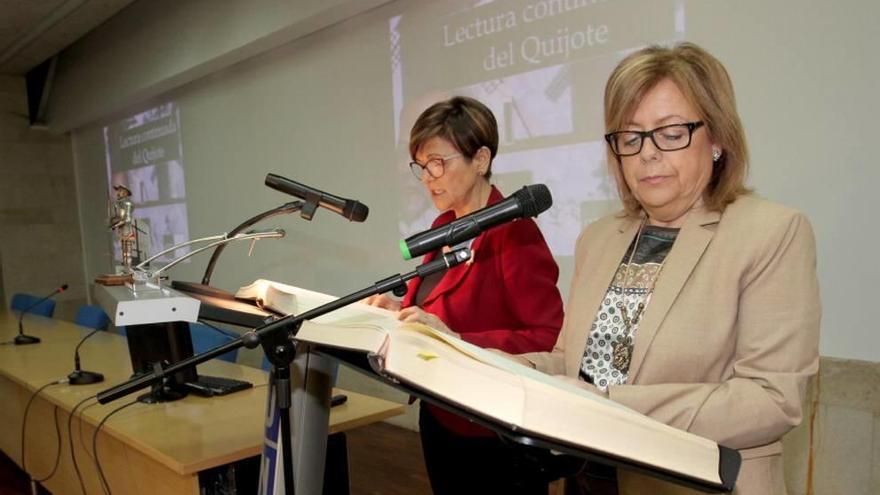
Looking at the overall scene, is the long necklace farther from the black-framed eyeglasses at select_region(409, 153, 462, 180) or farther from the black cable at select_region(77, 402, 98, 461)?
the black cable at select_region(77, 402, 98, 461)

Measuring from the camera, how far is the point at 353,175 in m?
4.22

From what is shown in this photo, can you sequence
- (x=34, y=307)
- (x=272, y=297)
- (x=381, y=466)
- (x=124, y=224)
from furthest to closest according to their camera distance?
(x=34, y=307), (x=381, y=466), (x=124, y=224), (x=272, y=297)

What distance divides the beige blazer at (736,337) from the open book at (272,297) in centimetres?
60

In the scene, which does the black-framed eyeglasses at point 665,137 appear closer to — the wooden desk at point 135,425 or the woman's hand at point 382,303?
the woman's hand at point 382,303

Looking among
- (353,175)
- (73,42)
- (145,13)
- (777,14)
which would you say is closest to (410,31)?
(353,175)

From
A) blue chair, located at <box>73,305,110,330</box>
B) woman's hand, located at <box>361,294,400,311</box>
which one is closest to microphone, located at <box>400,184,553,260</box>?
woman's hand, located at <box>361,294,400,311</box>

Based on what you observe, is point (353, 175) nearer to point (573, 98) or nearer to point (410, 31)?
point (410, 31)

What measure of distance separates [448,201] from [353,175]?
2.71m

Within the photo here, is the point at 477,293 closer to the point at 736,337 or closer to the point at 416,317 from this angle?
the point at 416,317

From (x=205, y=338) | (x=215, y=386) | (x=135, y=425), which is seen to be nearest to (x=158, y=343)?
(x=135, y=425)

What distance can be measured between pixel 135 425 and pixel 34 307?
4.30m

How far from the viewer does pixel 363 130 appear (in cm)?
412

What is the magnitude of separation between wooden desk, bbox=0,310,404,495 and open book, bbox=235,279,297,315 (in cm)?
62

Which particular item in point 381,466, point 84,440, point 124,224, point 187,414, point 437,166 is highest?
point 437,166
